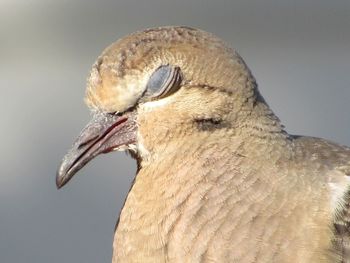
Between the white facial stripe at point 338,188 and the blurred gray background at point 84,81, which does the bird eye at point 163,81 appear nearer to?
the white facial stripe at point 338,188

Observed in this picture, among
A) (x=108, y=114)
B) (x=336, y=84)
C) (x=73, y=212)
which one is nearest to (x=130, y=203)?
(x=108, y=114)

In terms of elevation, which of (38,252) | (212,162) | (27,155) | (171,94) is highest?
(171,94)

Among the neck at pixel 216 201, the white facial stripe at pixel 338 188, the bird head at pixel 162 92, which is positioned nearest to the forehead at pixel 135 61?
the bird head at pixel 162 92

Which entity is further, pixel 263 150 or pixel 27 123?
pixel 27 123

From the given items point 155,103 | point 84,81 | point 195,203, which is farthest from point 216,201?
point 84,81

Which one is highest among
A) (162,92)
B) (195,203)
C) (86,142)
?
(162,92)

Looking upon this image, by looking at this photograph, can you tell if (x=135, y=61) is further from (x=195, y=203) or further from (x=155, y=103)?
(x=195, y=203)

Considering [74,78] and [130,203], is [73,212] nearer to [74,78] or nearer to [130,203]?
[74,78]
